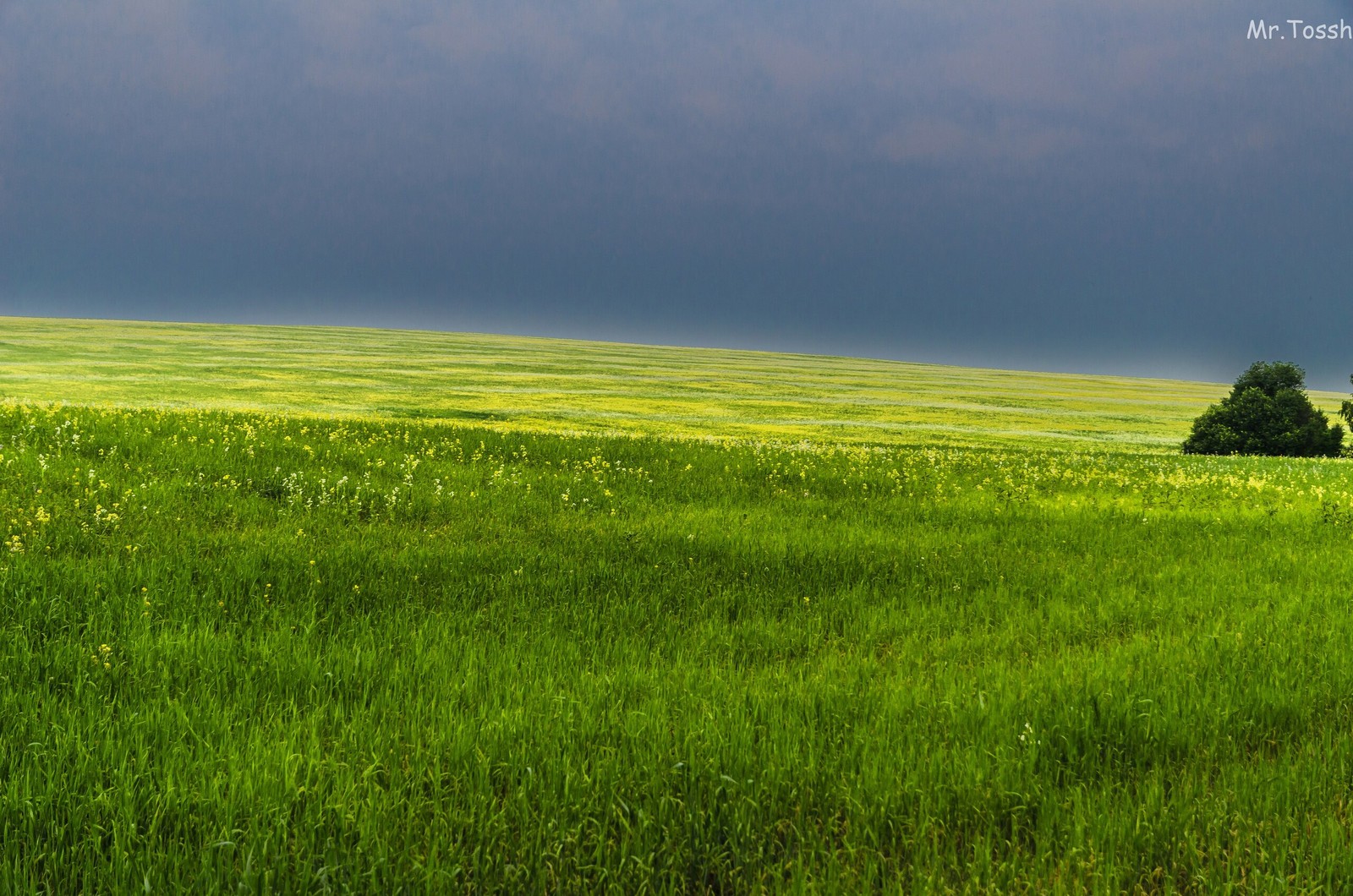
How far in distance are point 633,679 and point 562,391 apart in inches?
3119

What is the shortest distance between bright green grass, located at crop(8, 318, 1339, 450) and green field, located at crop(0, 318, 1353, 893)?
32.3 metres

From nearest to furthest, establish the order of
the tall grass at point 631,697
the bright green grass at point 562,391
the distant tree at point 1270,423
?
the tall grass at point 631,697, the distant tree at point 1270,423, the bright green grass at point 562,391

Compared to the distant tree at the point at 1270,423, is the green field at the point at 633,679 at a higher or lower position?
lower

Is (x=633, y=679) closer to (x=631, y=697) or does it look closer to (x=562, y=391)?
(x=631, y=697)

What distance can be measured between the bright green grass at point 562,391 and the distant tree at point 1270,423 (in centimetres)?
1190

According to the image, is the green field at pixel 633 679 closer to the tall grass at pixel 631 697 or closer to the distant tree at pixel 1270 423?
the tall grass at pixel 631 697

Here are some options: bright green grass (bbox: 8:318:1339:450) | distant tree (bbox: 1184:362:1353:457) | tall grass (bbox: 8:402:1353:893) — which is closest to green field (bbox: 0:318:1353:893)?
tall grass (bbox: 8:402:1353:893)

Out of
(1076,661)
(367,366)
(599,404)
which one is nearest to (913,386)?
(599,404)

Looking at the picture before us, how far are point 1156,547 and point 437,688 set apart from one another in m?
9.72

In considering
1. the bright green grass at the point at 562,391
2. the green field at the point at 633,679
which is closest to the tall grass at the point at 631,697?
the green field at the point at 633,679

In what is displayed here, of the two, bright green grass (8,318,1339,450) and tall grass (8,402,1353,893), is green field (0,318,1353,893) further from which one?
bright green grass (8,318,1339,450)

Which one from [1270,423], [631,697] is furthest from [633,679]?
[1270,423]

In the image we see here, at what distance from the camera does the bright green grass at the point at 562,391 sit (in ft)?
179

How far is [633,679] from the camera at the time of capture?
Result: 17.4 feet
